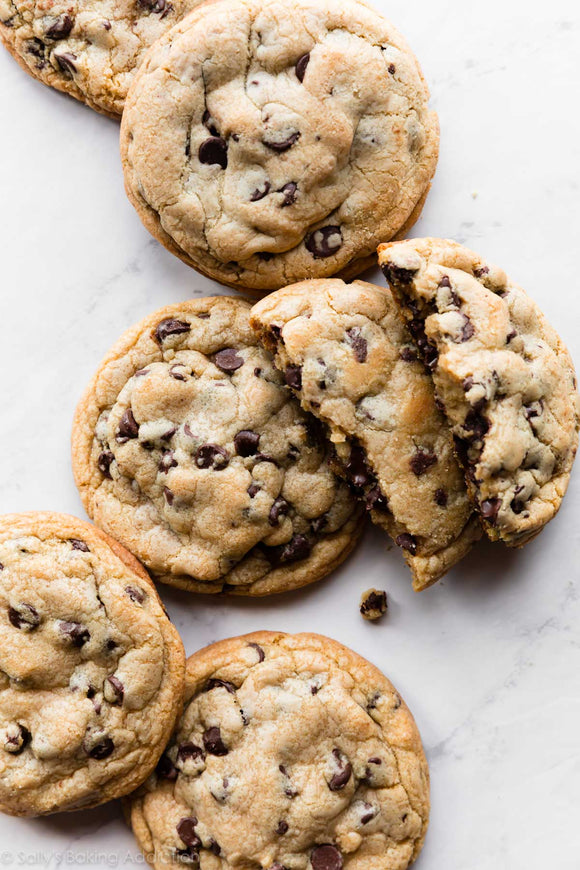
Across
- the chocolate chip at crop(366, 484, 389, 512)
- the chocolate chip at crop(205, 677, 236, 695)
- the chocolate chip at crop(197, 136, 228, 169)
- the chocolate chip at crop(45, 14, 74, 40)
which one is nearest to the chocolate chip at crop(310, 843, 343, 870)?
the chocolate chip at crop(205, 677, 236, 695)

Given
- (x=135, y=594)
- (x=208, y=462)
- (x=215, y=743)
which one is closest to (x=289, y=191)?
(x=208, y=462)

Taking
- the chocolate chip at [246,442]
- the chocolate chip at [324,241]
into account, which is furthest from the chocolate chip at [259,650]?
the chocolate chip at [324,241]

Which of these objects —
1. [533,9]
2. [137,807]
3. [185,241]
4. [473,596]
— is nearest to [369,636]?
[473,596]

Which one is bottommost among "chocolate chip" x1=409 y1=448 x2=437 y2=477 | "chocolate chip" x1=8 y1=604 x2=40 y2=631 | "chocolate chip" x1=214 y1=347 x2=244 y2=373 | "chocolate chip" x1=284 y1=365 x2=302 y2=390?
"chocolate chip" x1=8 y1=604 x2=40 y2=631

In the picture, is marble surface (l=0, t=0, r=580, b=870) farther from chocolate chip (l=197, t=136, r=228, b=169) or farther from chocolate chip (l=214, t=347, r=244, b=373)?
chocolate chip (l=197, t=136, r=228, b=169)

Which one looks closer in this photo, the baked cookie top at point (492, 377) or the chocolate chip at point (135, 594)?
the baked cookie top at point (492, 377)

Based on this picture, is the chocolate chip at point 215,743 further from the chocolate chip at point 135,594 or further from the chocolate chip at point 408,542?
the chocolate chip at point 408,542
